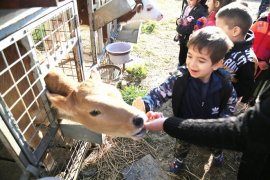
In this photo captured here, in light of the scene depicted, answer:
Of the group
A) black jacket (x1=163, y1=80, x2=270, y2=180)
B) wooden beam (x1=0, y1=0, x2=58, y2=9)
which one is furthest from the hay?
wooden beam (x1=0, y1=0, x2=58, y2=9)

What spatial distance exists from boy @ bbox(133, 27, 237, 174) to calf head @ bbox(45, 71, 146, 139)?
0.30 m

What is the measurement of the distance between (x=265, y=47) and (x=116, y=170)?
8.56 ft

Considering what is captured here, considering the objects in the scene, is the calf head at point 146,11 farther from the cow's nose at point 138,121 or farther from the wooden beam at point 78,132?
the cow's nose at point 138,121

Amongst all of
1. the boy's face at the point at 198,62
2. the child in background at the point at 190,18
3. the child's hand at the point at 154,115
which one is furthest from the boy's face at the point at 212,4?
the child's hand at the point at 154,115

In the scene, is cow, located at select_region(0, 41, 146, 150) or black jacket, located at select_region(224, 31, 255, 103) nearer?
cow, located at select_region(0, 41, 146, 150)

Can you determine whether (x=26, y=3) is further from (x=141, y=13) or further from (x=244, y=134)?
(x=141, y=13)

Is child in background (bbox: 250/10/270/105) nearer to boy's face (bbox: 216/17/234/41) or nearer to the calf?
boy's face (bbox: 216/17/234/41)

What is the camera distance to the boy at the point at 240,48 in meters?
2.80

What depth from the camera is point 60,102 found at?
235 cm

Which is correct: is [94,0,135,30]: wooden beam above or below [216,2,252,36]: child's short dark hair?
below

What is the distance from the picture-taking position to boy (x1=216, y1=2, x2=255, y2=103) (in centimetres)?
280

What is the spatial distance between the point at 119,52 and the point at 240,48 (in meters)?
2.08

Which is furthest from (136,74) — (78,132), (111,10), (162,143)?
(78,132)

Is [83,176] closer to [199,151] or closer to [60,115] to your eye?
[60,115]
